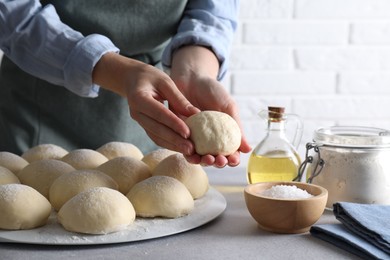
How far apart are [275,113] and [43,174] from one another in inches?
14.5

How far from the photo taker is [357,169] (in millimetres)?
863

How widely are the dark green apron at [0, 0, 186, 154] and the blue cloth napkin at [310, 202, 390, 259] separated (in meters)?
0.59

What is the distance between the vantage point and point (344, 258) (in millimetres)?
704

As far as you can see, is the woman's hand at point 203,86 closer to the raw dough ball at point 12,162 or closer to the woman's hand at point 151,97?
the woman's hand at point 151,97

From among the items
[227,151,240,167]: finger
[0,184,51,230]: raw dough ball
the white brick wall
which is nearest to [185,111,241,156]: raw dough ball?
[227,151,240,167]: finger

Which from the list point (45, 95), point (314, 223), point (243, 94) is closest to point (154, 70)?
point (314, 223)

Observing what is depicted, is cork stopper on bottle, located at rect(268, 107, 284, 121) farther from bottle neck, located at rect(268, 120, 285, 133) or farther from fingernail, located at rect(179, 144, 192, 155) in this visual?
fingernail, located at rect(179, 144, 192, 155)

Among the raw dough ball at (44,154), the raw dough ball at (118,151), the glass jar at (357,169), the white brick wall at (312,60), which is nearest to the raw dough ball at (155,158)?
the raw dough ball at (118,151)

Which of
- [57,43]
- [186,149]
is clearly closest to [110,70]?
[57,43]

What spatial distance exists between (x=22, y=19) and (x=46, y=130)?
302 mm

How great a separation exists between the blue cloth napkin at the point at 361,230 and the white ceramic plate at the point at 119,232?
6.3 inches

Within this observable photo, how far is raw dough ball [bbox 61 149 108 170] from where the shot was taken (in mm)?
958

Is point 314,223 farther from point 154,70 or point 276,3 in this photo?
point 276,3

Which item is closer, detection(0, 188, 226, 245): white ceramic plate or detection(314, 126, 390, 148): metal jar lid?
detection(0, 188, 226, 245): white ceramic plate
